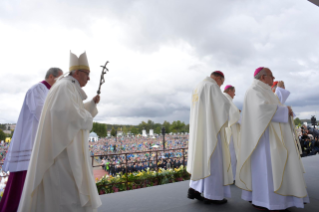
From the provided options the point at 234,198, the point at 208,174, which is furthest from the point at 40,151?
the point at 234,198

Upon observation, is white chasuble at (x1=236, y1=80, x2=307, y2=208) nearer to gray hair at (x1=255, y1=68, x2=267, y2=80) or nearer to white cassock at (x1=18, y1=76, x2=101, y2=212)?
gray hair at (x1=255, y1=68, x2=267, y2=80)

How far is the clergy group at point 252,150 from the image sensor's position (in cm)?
278

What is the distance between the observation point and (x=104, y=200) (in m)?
4.00

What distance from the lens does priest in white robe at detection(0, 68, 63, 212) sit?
2871mm

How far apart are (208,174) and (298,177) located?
1.12m

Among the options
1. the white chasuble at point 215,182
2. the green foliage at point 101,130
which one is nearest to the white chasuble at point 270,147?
the white chasuble at point 215,182

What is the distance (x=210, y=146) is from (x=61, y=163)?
6.68ft

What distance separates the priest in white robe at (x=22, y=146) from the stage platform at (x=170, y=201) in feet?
4.06

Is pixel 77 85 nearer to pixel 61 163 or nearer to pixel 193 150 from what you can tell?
pixel 61 163

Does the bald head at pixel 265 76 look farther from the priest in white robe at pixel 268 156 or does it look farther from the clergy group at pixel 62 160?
the clergy group at pixel 62 160

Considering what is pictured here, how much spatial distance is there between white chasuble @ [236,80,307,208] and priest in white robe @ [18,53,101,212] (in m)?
2.02

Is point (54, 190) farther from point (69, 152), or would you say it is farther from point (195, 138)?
point (195, 138)

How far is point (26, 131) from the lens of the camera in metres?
3.06

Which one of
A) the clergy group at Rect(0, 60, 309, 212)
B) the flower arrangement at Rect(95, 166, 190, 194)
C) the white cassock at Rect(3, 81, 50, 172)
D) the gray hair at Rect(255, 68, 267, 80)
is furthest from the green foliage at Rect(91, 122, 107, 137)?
the gray hair at Rect(255, 68, 267, 80)
